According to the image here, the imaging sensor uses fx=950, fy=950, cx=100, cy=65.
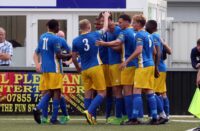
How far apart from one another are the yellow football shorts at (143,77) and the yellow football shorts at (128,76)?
250 millimetres

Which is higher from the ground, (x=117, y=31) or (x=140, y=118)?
(x=117, y=31)

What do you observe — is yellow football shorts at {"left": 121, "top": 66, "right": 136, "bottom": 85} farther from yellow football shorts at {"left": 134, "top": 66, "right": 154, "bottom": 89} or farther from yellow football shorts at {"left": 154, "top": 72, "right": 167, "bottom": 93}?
yellow football shorts at {"left": 154, "top": 72, "right": 167, "bottom": 93}

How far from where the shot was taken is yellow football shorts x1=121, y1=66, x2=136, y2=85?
1794 cm

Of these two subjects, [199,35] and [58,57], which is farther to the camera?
[199,35]

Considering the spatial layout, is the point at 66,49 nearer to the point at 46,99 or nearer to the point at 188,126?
the point at 46,99

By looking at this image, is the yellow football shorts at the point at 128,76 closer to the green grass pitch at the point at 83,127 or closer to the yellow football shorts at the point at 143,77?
the yellow football shorts at the point at 143,77

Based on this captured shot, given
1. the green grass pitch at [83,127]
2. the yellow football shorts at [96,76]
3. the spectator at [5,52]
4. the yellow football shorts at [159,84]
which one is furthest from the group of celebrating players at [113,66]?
the spectator at [5,52]

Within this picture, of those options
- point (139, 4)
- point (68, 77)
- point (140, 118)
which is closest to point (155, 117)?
point (140, 118)

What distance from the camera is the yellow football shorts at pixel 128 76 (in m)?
17.9

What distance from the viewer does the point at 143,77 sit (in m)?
17.7

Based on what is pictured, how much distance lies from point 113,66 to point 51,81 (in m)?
1.23

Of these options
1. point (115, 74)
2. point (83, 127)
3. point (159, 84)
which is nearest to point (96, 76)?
point (115, 74)

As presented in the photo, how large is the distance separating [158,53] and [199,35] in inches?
399

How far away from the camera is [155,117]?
58.4 feet
